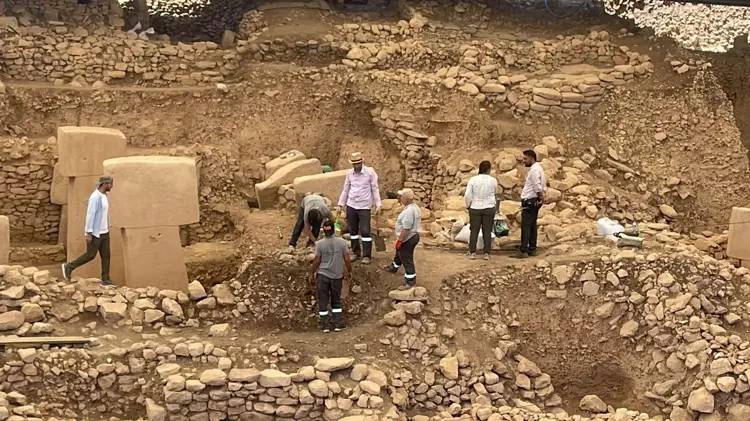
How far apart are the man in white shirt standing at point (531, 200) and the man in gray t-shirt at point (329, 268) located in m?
2.06

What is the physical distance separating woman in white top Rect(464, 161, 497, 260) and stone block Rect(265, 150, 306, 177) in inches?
148

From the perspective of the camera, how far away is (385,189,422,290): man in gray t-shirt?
9492 mm

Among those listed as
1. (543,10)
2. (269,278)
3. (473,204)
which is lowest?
(269,278)

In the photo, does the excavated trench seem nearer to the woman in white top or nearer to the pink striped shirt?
the woman in white top

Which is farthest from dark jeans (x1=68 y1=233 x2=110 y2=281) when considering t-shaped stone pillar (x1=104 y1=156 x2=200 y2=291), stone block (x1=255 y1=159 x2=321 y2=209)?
stone block (x1=255 y1=159 x2=321 y2=209)

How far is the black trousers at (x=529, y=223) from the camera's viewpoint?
407 inches

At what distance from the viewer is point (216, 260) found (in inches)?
480

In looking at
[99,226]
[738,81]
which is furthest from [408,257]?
[738,81]

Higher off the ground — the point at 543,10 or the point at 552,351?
the point at 543,10

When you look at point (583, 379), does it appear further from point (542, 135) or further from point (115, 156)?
point (115, 156)

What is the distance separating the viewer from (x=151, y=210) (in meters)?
10.2

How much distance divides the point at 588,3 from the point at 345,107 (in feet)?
16.3

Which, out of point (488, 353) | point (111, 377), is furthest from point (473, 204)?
point (111, 377)

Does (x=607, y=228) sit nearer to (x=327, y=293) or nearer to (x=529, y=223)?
(x=529, y=223)
